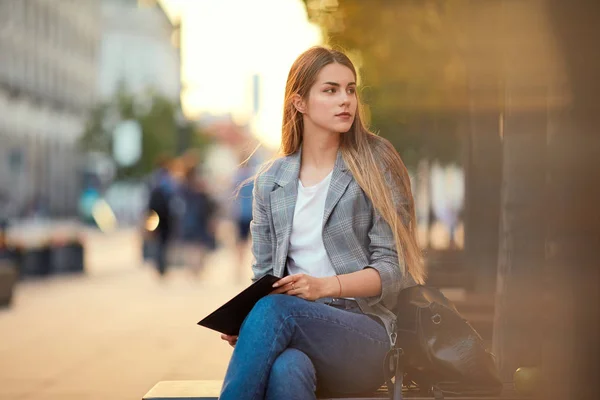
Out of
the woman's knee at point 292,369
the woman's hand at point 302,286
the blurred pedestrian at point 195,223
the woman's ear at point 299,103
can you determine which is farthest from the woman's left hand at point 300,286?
the blurred pedestrian at point 195,223

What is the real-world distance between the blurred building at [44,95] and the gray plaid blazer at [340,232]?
41.6m

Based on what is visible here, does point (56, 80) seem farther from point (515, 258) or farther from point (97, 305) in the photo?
point (515, 258)

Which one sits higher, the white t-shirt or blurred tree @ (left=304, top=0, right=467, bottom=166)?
blurred tree @ (left=304, top=0, right=467, bottom=166)

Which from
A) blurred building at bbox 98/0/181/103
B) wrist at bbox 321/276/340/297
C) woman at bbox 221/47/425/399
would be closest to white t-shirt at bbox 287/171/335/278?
woman at bbox 221/47/425/399

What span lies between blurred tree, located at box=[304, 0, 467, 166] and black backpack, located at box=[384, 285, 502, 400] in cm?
801

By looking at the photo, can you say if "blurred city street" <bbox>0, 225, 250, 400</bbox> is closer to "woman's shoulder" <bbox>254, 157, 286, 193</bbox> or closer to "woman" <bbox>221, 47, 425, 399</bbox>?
"woman's shoulder" <bbox>254, 157, 286, 193</bbox>

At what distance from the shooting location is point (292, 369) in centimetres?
359

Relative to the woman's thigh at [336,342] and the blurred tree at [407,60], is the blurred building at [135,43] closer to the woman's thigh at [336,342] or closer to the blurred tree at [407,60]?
the blurred tree at [407,60]

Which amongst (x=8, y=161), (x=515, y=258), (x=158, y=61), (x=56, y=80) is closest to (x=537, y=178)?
(x=515, y=258)

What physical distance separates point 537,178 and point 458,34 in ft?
30.4

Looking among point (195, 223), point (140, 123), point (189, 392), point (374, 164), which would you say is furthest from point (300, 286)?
point (140, 123)

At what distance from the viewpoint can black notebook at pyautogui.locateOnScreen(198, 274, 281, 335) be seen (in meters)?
3.74

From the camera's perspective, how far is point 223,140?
123 meters

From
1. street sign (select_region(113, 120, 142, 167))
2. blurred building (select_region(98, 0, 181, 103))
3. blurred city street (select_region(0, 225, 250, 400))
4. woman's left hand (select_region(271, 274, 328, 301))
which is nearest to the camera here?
woman's left hand (select_region(271, 274, 328, 301))
